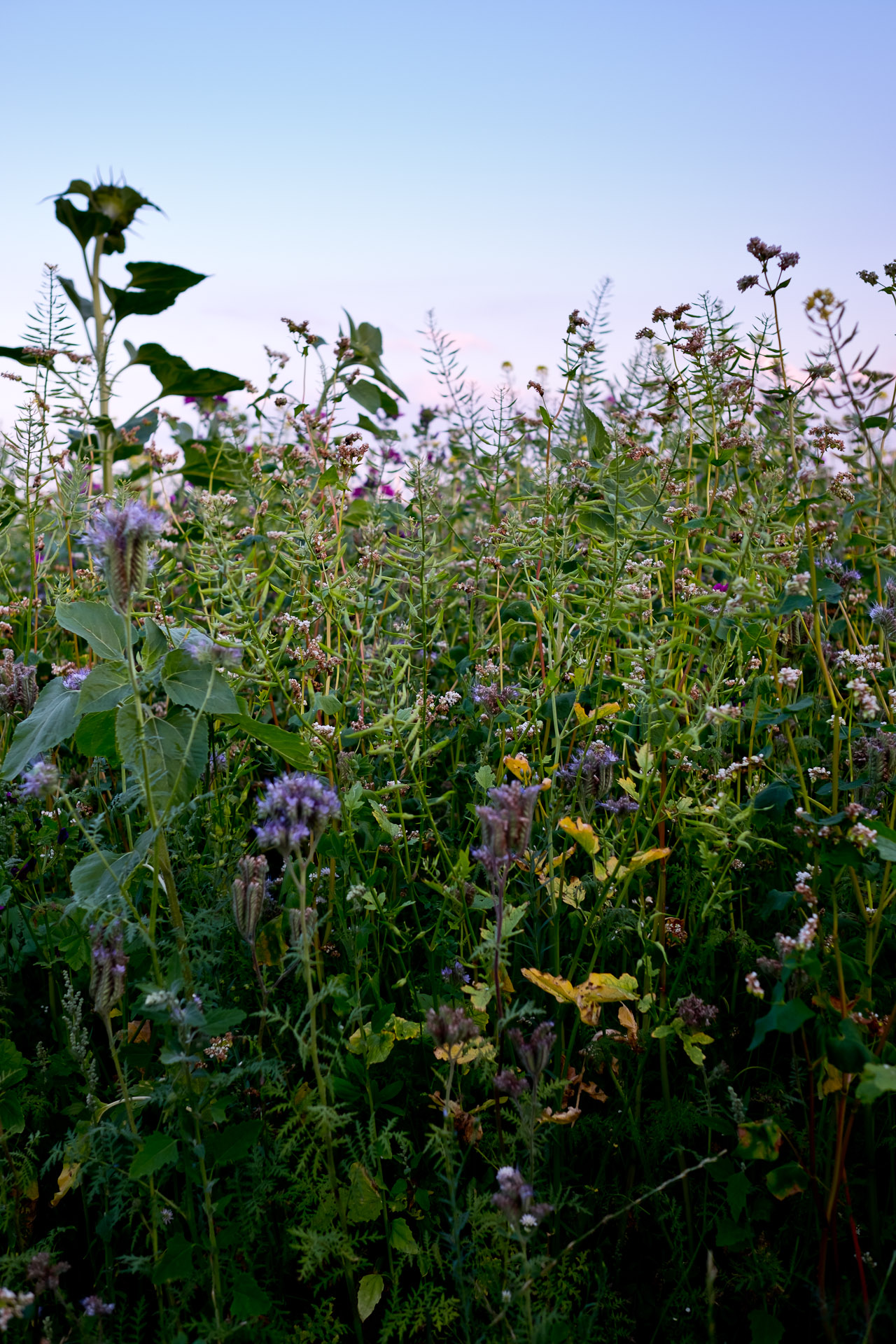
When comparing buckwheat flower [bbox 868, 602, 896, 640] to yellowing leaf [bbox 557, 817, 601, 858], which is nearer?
yellowing leaf [bbox 557, 817, 601, 858]

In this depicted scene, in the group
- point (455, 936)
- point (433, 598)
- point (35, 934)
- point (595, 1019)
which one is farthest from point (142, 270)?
point (595, 1019)

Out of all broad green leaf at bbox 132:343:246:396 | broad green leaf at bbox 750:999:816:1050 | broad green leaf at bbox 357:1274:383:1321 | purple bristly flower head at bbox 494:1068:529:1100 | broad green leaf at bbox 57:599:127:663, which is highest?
broad green leaf at bbox 132:343:246:396

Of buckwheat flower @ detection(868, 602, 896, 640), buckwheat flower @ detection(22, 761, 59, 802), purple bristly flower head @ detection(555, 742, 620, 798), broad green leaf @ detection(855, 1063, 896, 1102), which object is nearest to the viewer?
broad green leaf @ detection(855, 1063, 896, 1102)

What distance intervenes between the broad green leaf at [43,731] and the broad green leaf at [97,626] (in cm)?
12

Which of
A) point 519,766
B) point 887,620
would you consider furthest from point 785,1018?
point 887,620

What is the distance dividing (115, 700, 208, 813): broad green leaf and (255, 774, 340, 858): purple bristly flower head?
25cm

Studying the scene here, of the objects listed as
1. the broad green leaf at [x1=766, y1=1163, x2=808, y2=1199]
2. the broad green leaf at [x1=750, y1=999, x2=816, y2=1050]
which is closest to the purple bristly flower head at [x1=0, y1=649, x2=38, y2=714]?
the broad green leaf at [x1=750, y1=999, x2=816, y2=1050]

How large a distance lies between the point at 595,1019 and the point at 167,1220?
33.4 inches

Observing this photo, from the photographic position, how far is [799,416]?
2.29 m

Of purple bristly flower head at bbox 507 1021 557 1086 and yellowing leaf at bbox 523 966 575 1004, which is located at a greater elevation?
yellowing leaf at bbox 523 966 575 1004

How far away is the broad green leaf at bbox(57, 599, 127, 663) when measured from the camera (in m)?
1.63

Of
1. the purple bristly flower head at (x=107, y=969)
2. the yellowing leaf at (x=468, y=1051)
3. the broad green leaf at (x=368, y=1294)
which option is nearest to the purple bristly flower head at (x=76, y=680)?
the purple bristly flower head at (x=107, y=969)

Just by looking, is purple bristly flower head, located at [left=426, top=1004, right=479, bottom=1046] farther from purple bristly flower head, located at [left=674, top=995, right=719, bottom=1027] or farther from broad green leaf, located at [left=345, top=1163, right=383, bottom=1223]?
purple bristly flower head, located at [left=674, top=995, right=719, bottom=1027]

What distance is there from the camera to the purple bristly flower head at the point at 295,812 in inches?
51.1
